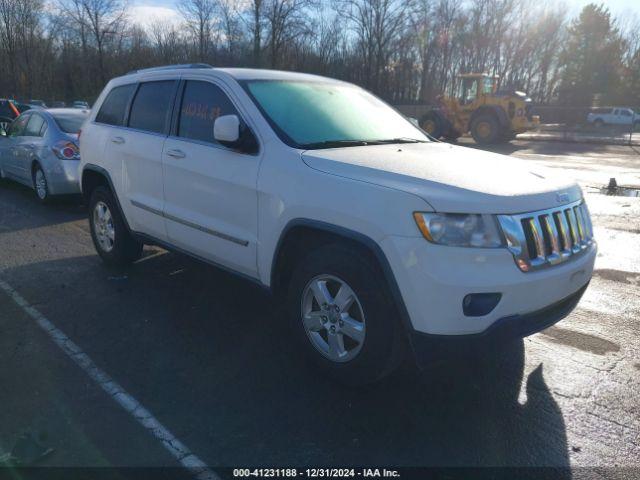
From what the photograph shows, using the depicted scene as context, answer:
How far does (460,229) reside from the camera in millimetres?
2664

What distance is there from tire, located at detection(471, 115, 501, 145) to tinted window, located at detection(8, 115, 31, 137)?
714 inches

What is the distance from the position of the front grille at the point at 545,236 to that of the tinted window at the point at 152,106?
3099 millimetres

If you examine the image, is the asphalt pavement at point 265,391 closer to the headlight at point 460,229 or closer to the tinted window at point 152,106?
the headlight at point 460,229

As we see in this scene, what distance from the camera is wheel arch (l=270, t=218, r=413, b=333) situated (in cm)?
276

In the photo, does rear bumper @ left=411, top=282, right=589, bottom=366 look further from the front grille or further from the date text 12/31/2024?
the date text 12/31/2024

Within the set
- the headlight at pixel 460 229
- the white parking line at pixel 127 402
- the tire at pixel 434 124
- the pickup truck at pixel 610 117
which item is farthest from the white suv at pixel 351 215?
the pickup truck at pixel 610 117

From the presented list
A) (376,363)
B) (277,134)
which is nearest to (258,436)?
(376,363)

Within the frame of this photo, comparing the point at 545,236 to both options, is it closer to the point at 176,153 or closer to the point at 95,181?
the point at 176,153

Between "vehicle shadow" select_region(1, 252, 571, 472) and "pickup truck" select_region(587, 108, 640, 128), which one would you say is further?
"pickup truck" select_region(587, 108, 640, 128)

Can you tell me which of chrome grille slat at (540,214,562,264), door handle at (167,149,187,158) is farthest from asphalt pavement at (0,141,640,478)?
door handle at (167,149,187,158)

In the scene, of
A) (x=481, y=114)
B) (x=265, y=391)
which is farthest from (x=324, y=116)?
(x=481, y=114)

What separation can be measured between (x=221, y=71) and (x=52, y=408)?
267cm

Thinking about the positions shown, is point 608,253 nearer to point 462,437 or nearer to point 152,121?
point 462,437

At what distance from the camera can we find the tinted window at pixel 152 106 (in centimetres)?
453
